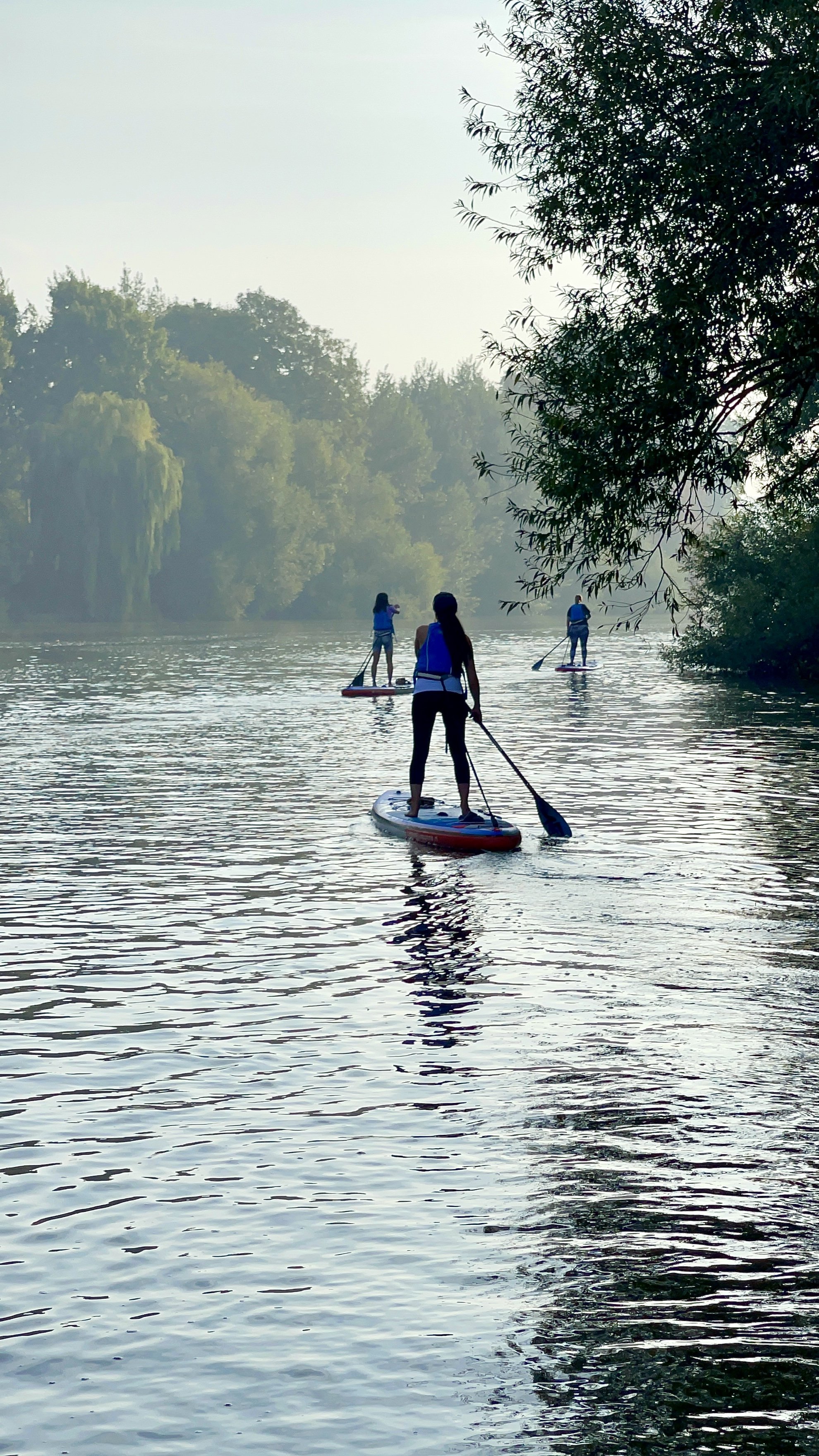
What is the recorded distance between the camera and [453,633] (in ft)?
47.0

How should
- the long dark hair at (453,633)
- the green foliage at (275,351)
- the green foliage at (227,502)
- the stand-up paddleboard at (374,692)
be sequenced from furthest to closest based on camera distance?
the green foliage at (275,351) → the green foliage at (227,502) → the stand-up paddleboard at (374,692) → the long dark hair at (453,633)

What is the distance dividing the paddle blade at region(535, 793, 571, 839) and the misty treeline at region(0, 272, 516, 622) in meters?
60.3

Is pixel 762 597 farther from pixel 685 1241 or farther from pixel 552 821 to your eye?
pixel 685 1241

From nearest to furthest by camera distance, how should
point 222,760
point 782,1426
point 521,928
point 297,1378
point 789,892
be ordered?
point 782,1426
point 297,1378
point 521,928
point 789,892
point 222,760

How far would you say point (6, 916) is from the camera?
11.5m

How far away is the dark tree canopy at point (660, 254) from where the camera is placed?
1412cm

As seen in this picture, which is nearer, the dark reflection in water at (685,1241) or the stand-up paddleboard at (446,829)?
the dark reflection in water at (685,1241)

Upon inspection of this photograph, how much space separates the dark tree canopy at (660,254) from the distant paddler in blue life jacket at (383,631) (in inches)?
617

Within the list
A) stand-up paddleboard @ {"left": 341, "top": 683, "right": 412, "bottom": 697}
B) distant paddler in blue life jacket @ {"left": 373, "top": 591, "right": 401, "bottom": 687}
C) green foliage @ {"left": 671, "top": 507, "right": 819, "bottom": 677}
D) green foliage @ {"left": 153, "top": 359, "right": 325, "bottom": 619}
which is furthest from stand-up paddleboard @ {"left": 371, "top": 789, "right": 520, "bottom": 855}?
green foliage @ {"left": 153, "top": 359, "right": 325, "bottom": 619}

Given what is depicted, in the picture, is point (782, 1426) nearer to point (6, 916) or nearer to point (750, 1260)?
point (750, 1260)

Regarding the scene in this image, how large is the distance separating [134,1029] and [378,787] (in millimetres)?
10561

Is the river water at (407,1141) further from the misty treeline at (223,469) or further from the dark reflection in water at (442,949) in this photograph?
the misty treeline at (223,469)

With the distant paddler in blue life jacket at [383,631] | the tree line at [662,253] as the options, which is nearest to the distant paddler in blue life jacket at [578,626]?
the distant paddler in blue life jacket at [383,631]

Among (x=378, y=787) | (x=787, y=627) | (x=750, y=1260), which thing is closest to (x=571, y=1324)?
(x=750, y=1260)
